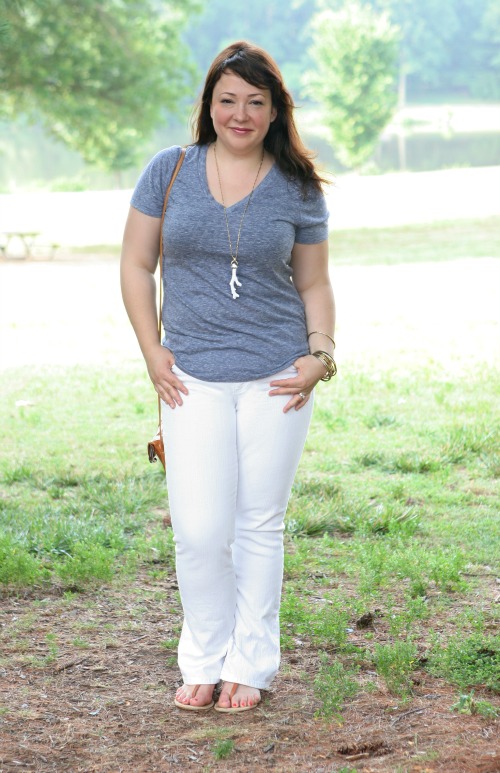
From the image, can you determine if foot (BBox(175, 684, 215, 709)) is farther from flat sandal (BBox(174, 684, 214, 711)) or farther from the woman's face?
the woman's face

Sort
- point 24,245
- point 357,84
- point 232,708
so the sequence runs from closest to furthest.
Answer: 1. point 232,708
2. point 24,245
3. point 357,84

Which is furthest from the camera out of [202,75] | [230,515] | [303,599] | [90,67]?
[202,75]

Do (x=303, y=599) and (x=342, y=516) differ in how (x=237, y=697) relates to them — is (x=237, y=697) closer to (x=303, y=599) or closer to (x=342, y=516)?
(x=303, y=599)

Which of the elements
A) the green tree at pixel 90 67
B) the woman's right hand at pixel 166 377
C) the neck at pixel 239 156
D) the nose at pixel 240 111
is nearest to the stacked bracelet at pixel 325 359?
the woman's right hand at pixel 166 377

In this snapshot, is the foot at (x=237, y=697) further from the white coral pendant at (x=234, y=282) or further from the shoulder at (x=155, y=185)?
the shoulder at (x=155, y=185)

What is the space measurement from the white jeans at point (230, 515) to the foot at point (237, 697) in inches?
1.3

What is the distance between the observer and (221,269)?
3.11m

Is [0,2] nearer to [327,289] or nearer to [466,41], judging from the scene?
[327,289]

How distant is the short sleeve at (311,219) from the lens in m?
3.20

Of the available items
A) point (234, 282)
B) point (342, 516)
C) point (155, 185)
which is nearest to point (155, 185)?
point (155, 185)

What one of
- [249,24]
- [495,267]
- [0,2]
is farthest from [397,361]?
[249,24]

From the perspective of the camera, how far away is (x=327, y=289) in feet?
11.1

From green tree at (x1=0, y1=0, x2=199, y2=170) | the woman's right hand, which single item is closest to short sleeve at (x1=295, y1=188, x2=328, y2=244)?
the woman's right hand

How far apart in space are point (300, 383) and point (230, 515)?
47cm
